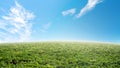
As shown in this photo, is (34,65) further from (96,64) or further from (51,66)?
(96,64)

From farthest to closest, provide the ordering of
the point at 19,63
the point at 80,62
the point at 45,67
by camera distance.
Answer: the point at 80,62 < the point at 19,63 < the point at 45,67

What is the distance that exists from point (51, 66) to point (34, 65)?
7.51 ft

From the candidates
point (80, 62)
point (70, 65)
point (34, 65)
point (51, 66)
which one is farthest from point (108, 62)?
point (34, 65)

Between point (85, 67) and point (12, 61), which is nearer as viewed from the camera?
point (85, 67)

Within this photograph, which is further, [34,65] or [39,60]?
[39,60]

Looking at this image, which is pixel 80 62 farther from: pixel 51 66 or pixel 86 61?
pixel 51 66

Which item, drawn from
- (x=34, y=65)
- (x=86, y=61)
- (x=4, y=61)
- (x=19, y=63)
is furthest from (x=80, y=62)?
(x=4, y=61)

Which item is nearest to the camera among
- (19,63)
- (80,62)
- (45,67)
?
(45,67)

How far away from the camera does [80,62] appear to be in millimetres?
26391

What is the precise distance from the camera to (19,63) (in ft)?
81.3

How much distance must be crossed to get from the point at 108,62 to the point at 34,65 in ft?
37.2

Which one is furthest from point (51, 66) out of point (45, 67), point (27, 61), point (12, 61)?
point (12, 61)

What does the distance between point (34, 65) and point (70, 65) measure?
15.8ft

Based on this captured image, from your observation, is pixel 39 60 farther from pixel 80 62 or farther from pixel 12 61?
pixel 80 62
